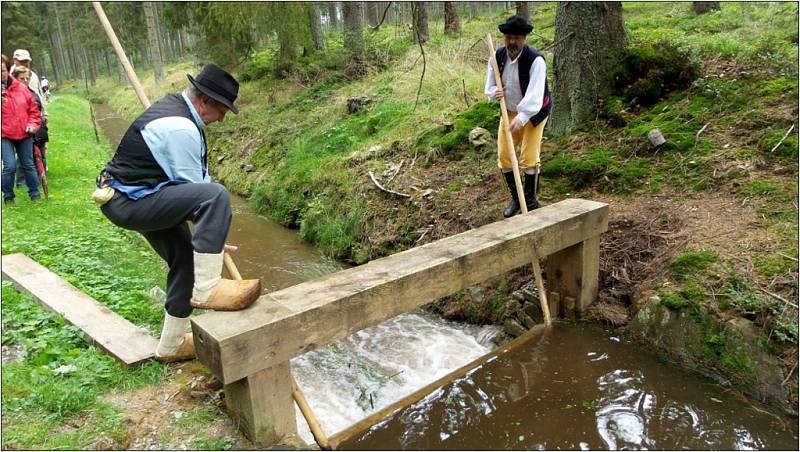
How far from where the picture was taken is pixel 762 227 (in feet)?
14.4

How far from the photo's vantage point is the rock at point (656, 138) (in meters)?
5.80

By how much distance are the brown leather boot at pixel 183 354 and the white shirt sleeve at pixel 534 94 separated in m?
3.33

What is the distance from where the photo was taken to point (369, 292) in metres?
3.22

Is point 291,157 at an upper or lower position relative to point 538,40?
lower

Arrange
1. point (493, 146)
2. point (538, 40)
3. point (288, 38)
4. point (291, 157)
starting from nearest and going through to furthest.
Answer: point (493, 146), point (291, 157), point (538, 40), point (288, 38)

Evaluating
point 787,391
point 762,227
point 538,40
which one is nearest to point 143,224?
point 787,391

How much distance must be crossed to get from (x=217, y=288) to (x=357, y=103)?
9.10 m

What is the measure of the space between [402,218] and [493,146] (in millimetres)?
1634

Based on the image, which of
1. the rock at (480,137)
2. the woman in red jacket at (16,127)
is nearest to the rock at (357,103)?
the rock at (480,137)

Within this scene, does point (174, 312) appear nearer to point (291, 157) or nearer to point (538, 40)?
point (291, 157)

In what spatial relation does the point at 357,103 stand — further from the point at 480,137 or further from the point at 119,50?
the point at 119,50

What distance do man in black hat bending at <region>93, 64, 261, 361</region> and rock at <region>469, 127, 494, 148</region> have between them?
15.9 feet

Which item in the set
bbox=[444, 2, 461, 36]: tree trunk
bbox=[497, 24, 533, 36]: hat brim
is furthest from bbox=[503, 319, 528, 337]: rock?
bbox=[444, 2, 461, 36]: tree trunk

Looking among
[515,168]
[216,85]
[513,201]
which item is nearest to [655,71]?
[513,201]
